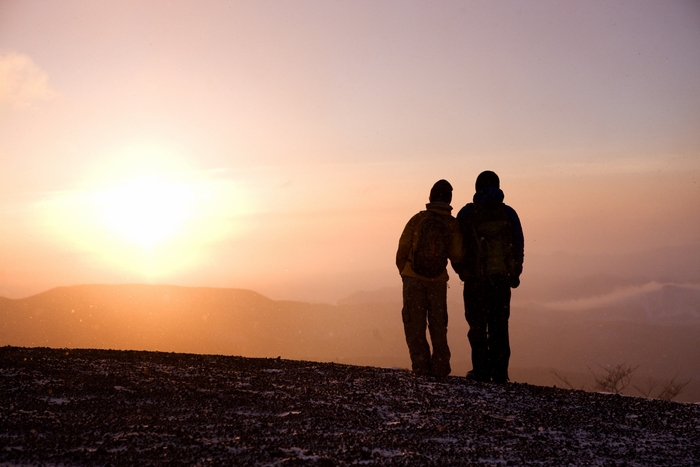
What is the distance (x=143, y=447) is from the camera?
174 inches

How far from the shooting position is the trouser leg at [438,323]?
27.4ft

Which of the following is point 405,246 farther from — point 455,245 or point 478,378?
point 478,378

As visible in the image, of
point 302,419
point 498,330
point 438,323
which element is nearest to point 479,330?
point 498,330

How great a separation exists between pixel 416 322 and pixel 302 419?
128 inches

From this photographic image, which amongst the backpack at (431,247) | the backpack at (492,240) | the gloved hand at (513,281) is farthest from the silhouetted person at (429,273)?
the gloved hand at (513,281)

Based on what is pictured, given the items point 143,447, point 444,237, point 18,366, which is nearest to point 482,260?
Result: point 444,237

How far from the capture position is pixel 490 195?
8406 millimetres

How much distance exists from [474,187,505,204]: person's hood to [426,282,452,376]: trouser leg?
1.29 meters

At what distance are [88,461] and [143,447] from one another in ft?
1.38

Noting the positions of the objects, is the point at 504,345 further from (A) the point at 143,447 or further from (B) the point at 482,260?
(A) the point at 143,447

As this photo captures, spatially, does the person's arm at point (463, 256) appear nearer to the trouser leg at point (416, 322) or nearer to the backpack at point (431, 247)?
the backpack at point (431, 247)

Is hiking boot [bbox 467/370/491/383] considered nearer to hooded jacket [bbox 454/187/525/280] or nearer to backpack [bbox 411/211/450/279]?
hooded jacket [bbox 454/187/525/280]

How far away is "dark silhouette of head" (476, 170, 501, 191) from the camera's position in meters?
8.51

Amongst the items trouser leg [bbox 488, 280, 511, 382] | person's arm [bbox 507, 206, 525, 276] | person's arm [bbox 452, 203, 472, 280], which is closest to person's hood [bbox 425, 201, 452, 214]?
person's arm [bbox 452, 203, 472, 280]
